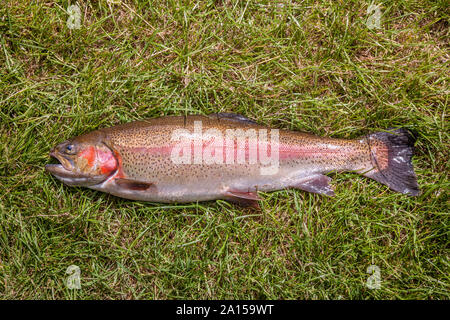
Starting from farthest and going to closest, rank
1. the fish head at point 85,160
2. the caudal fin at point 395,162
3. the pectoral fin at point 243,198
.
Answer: the caudal fin at point 395,162 < the pectoral fin at point 243,198 < the fish head at point 85,160

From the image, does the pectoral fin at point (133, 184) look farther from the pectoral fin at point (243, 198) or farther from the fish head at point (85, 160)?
the pectoral fin at point (243, 198)

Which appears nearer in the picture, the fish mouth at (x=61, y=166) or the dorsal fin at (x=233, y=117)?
the fish mouth at (x=61, y=166)

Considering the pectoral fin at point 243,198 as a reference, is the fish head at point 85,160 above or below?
above

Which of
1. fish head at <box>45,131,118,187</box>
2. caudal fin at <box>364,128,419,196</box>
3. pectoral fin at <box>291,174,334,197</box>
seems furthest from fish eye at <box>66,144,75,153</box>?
caudal fin at <box>364,128,419,196</box>

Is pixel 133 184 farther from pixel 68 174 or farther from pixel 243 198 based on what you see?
pixel 243 198

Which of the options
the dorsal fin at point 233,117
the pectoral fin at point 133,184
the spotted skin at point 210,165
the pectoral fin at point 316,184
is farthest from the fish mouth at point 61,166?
the pectoral fin at point 316,184

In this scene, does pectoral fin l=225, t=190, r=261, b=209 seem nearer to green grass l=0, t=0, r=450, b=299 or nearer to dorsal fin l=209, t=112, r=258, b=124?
green grass l=0, t=0, r=450, b=299

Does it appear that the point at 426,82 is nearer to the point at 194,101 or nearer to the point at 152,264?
the point at 194,101
